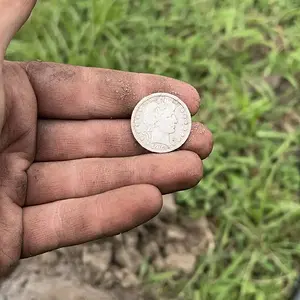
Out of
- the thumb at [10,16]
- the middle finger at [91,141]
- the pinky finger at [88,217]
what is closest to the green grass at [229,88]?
the middle finger at [91,141]

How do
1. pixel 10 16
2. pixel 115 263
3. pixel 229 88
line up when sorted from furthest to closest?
pixel 229 88 → pixel 115 263 → pixel 10 16

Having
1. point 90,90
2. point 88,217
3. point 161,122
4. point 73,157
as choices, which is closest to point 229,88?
point 161,122

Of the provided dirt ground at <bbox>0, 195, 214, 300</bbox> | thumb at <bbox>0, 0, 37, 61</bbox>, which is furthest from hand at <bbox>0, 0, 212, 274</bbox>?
dirt ground at <bbox>0, 195, 214, 300</bbox>

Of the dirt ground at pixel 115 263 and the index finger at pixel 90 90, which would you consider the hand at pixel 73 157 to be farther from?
the dirt ground at pixel 115 263

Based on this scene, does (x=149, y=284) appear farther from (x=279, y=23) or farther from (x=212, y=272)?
(x=279, y=23)

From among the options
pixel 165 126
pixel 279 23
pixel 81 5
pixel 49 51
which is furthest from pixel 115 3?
pixel 165 126

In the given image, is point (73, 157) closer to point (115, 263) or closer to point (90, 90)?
point (90, 90)
